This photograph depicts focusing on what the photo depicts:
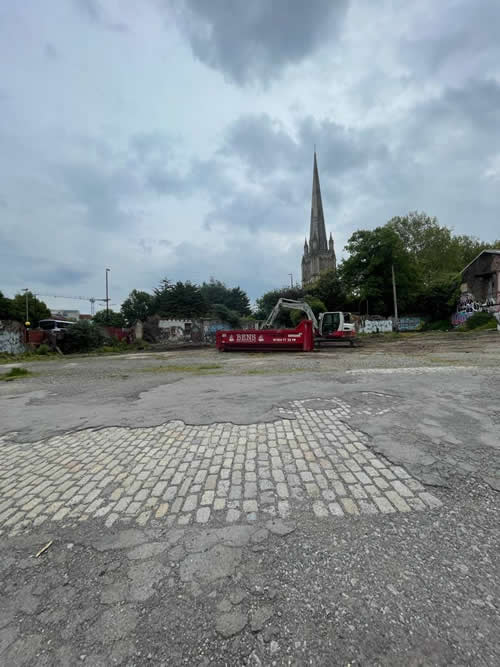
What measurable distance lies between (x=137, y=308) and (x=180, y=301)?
20.9 feet

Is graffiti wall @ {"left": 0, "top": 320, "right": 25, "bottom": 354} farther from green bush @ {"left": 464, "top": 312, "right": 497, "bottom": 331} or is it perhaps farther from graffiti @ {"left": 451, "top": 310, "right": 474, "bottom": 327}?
graffiti @ {"left": 451, "top": 310, "right": 474, "bottom": 327}

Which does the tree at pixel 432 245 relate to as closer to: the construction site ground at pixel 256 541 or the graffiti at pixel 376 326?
the graffiti at pixel 376 326

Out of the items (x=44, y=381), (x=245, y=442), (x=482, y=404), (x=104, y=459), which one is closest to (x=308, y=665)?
(x=245, y=442)

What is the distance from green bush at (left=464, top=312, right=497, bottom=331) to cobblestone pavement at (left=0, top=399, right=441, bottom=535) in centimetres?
2823

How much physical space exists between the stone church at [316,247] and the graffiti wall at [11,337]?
5163 centimetres

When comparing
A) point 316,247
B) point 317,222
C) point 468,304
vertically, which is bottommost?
point 468,304

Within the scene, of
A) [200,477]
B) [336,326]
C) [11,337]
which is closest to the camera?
[200,477]

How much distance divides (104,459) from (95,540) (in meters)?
1.33

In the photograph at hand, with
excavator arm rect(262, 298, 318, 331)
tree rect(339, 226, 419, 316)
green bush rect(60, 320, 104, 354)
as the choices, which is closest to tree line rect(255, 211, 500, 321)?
tree rect(339, 226, 419, 316)

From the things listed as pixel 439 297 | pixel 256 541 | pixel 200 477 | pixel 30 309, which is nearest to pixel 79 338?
pixel 200 477

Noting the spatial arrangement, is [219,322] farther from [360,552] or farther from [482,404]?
[360,552]

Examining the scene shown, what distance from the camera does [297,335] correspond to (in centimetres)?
1507

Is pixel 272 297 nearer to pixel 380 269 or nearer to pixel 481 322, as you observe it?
pixel 380 269

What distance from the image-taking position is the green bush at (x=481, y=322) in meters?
24.3
